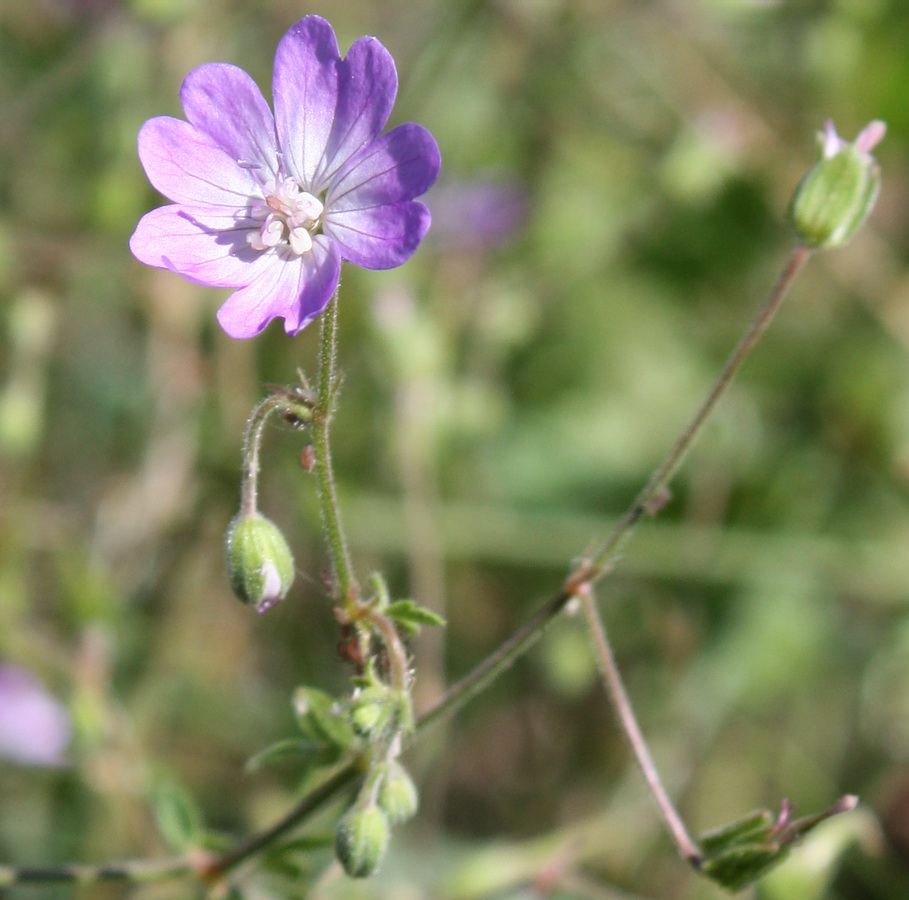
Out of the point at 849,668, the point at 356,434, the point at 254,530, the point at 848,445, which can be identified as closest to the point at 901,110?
the point at 848,445

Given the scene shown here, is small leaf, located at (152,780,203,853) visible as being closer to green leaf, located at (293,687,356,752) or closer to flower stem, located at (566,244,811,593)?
green leaf, located at (293,687,356,752)

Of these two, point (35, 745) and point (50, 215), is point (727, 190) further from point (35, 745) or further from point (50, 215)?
point (35, 745)

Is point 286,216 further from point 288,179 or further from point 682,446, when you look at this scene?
point 682,446

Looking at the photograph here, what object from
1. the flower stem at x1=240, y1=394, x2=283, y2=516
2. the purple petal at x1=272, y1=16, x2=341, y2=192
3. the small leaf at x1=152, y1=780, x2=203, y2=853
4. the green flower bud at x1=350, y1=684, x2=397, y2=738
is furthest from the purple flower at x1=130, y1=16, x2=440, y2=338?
the small leaf at x1=152, y1=780, x2=203, y2=853

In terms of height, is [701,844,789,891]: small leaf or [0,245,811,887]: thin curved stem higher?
[0,245,811,887]: thin curved stem

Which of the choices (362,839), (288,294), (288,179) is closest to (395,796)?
(362,839)

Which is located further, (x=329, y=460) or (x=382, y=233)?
(x=382, y=233)

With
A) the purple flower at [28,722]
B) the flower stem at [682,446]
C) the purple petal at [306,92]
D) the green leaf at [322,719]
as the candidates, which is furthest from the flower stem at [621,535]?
the purple flower at [28,722]
